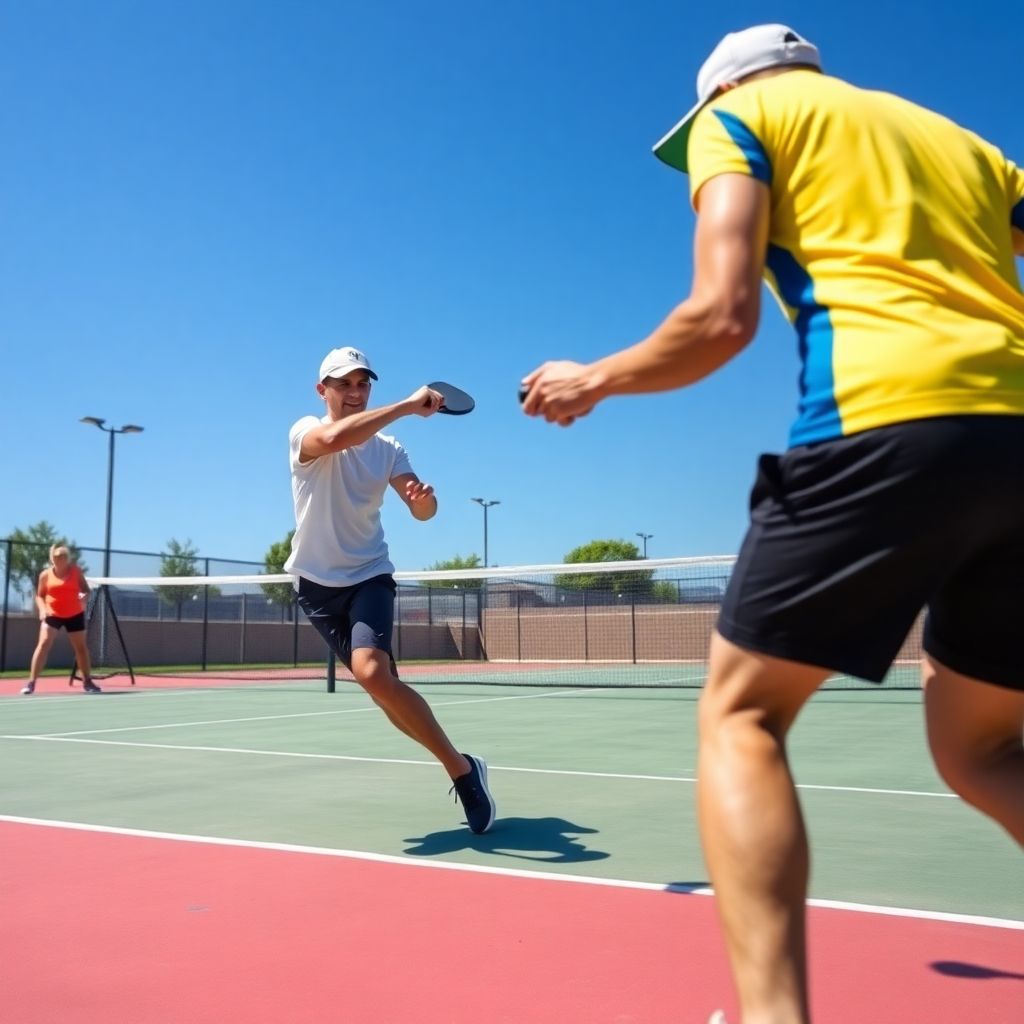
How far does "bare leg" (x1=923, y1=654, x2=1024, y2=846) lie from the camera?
85.4 inches

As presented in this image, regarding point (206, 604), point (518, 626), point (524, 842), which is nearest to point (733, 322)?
point (524, 842)

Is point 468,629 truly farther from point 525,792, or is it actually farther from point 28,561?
point 525,792

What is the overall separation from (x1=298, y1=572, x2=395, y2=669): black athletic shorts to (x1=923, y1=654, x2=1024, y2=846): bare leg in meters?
2.61

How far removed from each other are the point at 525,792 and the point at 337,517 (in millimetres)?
1899

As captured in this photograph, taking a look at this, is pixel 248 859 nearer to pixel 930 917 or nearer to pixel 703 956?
pixel 703 956

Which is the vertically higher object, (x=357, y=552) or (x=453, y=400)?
(x=453, y=400)

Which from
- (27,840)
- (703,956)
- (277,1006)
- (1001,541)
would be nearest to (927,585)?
(1001,541)

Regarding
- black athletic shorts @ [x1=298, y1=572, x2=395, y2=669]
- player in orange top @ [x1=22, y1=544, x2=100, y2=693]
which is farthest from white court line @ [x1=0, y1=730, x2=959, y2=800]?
player in orange top @ [x1=22, y1=544, x2=100, y2=693]

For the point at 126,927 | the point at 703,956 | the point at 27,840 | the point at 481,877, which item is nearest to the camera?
the point at 703,956

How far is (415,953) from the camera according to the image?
293cm

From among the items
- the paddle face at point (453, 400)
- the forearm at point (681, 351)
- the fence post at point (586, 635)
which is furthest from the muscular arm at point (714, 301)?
the fence post at point (586, 635)

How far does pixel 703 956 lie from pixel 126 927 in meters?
1.58

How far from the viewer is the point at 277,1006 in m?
2.55

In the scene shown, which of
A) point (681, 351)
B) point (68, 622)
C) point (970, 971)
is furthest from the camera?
point (68, 622)
